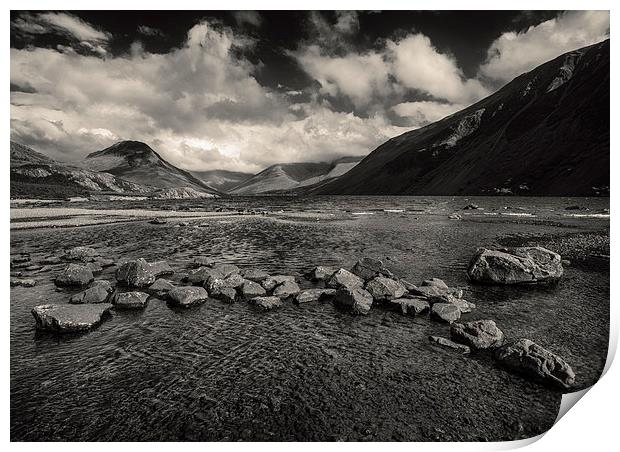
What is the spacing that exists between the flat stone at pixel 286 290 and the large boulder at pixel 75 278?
34.8ft

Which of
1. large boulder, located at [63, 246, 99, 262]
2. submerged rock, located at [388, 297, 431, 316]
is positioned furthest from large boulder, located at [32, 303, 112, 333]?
submerged rock, located at [388, 297, 431, 316]

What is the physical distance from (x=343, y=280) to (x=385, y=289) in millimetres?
2594

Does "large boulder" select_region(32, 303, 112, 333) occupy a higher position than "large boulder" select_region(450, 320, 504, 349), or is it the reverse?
"large boulder" select_region(32, 303, 112, 333)

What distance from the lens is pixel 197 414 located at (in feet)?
27.4

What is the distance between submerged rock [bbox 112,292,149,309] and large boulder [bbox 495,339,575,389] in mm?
14467

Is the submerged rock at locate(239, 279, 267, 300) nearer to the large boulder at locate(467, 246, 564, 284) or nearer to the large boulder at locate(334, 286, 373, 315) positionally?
the large boulder at locate(334, 286, 373, 315)

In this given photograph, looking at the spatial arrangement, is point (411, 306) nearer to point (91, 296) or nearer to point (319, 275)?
point (319, 275)

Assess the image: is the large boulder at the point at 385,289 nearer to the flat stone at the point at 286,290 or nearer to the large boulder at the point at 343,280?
the large boulder at the point at 343,280

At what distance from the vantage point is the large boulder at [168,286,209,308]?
15609mm

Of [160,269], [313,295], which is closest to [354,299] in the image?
[313,295]

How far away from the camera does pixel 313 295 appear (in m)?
16.7

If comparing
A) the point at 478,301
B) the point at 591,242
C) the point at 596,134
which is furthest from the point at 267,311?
the point at 596,134
